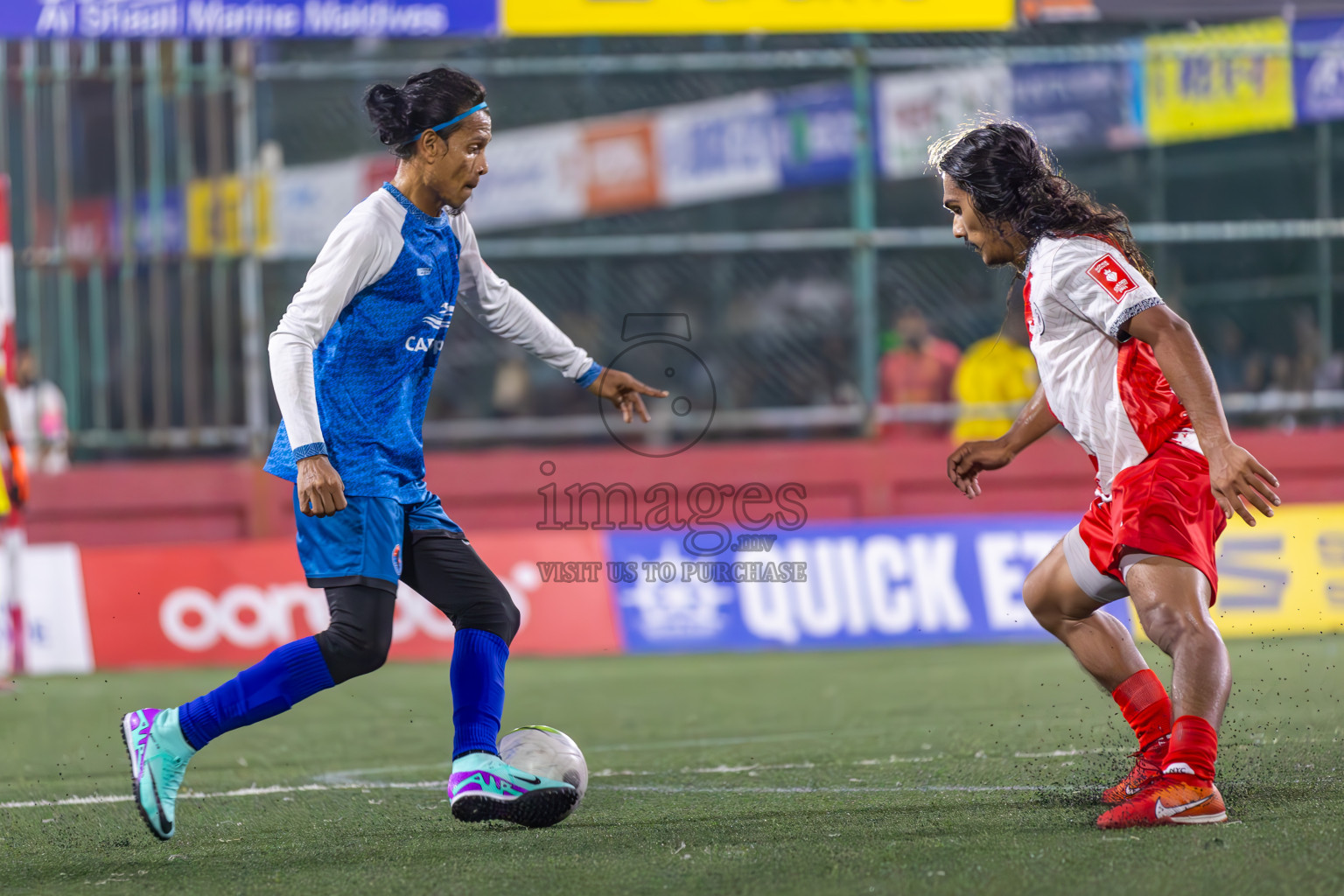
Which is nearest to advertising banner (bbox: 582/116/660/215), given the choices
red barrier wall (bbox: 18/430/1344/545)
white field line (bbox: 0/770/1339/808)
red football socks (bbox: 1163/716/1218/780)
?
red barrier wall (bbox: 18/430/1344/545)

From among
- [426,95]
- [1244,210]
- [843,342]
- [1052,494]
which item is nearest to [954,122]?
[843,342]

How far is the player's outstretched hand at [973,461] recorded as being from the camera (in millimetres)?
4841

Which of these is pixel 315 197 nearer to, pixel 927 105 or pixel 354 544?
pixel 927 105

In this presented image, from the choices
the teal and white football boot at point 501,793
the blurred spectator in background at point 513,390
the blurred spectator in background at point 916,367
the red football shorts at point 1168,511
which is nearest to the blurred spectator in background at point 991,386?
the blurred spectator in background at point 916,367

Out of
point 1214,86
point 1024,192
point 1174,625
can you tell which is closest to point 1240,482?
point 1174,625

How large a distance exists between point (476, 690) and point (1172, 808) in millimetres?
1914

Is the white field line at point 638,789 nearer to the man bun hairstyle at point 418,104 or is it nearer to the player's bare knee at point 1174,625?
the player's bare knee at point 1174,625

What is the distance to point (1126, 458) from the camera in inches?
167

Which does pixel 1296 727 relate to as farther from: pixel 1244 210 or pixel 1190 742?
pixel 1244 210

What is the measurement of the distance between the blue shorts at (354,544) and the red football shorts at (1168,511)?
1.97 meters

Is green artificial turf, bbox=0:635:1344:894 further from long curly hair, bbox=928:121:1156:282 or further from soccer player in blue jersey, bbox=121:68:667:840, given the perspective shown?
long curly hair, bbox=928:121:1156:282

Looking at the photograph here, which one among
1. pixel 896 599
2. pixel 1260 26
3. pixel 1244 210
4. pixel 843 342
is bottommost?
pixel 896 599

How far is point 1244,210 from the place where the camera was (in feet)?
55.7

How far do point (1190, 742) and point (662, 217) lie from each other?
42.3ft
